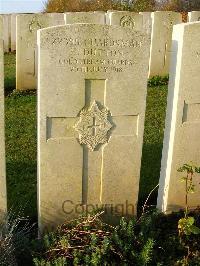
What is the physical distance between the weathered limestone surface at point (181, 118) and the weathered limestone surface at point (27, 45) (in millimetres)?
5822

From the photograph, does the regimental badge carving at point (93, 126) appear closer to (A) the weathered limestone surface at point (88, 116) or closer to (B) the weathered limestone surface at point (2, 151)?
(A) the weathered limestone surface at point (88, 116)

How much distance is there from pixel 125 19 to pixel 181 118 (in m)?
6.71

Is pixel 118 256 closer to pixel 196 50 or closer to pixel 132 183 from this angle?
pixel 132 183

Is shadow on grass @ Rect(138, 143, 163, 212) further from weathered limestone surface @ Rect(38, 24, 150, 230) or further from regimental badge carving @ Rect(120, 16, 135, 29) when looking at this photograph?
regimental badge carving @ Rect(120, 16, 135, 29)

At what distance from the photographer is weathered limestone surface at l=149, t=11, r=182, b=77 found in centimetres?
1052

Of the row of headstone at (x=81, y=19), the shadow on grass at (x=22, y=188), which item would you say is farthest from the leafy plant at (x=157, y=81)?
the shadow on grass at (x=22, y=188)

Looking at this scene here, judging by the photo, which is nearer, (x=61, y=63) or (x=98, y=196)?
(x=61, y=63)

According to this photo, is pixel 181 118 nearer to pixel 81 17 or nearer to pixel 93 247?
pixel 93 247

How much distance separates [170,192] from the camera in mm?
4543

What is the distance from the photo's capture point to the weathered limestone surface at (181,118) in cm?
404

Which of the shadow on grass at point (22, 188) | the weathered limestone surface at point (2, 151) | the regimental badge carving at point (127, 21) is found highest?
the regimental badge carving at point (127, 21)

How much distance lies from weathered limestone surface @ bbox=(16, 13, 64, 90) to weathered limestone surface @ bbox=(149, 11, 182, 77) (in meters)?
2.39

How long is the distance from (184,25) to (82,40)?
921mm

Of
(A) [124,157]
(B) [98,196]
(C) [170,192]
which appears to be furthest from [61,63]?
(C) [170,192]
